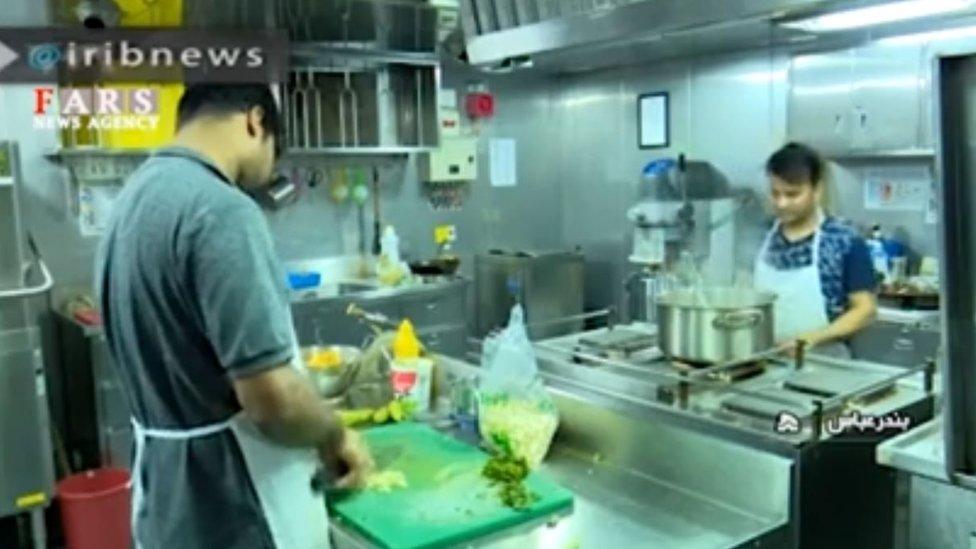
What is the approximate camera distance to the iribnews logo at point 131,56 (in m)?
3.70

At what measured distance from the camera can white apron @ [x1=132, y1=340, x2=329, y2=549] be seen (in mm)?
1350

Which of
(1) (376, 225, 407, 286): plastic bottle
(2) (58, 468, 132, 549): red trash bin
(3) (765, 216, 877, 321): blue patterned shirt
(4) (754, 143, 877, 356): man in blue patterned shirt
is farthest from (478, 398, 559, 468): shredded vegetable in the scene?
(1) (376, 225, 407, 286): plastic bottle

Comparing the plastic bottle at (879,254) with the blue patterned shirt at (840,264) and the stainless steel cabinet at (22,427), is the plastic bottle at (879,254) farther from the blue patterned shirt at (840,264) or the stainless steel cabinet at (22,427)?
the stainless steel cabinet at (22,427)

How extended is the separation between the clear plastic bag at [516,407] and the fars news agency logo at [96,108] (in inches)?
106

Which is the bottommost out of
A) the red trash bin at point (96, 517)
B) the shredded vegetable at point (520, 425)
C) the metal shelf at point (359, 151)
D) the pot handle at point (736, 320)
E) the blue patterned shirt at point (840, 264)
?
the red trash bin at point (96, 517)

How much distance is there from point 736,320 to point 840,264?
0.78 metres

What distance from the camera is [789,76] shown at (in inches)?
172

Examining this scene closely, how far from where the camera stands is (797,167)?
2412 mm

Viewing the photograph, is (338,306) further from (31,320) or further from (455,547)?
(455,547)

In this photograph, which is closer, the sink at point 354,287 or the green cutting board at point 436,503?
the green cutting board at point 436,503

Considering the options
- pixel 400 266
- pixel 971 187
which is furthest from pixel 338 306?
pixel 971 187

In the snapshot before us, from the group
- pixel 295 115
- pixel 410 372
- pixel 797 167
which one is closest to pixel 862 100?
pixel 797 167

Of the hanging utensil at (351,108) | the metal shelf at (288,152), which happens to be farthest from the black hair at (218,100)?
the hanging utensil at (351,108)

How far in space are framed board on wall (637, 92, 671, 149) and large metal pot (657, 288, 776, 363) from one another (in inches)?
129
